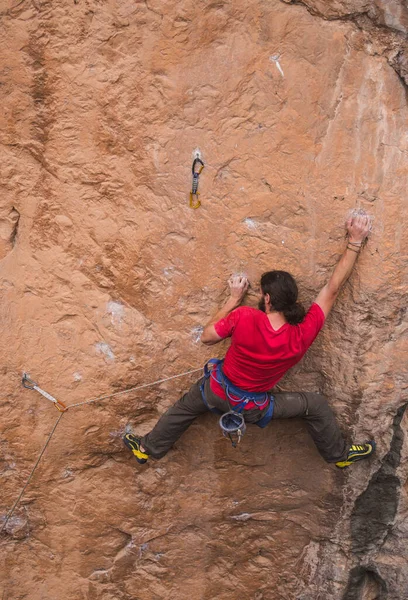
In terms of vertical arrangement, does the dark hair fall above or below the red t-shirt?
above

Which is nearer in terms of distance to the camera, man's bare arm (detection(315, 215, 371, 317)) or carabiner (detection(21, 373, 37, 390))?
man's bare arm (detection(315, 215, 371, 317))

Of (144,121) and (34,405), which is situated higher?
(144,121)

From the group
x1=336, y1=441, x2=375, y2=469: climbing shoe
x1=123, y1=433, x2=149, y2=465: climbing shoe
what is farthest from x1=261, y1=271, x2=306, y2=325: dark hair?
x1=123, y1=433, x2=149, y2=465: climbing shoe

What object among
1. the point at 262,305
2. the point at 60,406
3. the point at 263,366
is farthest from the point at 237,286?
the point at 60,406

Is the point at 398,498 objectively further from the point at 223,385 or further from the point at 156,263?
the point at 156,263

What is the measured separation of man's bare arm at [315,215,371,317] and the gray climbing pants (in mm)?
586

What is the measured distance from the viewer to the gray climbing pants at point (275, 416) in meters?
4.54

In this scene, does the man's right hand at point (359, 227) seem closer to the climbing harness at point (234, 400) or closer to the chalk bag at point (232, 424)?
the climbing harness at point (234, 400)

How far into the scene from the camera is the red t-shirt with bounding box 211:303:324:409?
420cm

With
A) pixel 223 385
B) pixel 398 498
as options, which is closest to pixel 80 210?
pixel 223 385

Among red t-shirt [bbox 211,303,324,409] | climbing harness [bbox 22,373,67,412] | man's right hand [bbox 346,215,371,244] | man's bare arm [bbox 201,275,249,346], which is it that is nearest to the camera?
red t-shirt [bbox 211,303,324,409]

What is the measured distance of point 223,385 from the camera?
4.40 metres

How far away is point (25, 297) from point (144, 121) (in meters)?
1.26

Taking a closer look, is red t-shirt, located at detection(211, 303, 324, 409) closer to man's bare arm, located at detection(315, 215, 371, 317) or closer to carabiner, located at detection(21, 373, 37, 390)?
man's bare arm, located at detection(315, 215, 371, 317)
